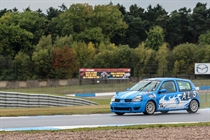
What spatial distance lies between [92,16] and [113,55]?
28168 mm

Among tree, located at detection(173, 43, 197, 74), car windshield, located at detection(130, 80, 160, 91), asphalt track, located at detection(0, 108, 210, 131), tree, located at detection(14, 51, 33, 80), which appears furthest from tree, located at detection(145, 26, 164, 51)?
asphalt track, located at detection(0, 108, 210, 131)

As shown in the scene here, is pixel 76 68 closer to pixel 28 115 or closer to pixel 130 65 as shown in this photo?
pixel 130 65

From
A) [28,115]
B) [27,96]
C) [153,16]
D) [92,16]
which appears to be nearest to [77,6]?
[92,16]

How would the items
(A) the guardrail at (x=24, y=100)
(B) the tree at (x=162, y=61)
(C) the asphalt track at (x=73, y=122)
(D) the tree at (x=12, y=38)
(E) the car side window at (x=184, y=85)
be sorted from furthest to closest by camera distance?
(D) the tree at (x=12, y=38) → (B) the tree at (x=162, y=61) → (A) the guardrail at (x=24, y=100) → (E) the car side window at (x=184, y=85) → (C) the asphalt track at (x=73, y=122)

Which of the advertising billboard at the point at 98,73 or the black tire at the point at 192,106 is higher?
the advertising billboard at the point at 98,73

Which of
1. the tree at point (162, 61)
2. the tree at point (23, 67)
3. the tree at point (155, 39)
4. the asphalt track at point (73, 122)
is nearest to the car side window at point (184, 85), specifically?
the asphalt track at point (73, 122)

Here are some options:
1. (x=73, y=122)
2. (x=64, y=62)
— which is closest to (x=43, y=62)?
(x=64, y=62)

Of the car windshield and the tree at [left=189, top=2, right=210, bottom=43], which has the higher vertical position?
the tree at [left=189, top=2, right=210, bottom=43]

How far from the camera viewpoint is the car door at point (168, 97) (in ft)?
62.4

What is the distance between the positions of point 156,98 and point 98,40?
87.3 metres

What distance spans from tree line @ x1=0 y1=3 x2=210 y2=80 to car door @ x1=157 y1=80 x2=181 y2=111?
5388 centimetres

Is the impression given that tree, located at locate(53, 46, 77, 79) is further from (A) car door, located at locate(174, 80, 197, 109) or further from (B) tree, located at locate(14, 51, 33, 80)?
(A) car door, located at locate(174, 80, 197, 109)

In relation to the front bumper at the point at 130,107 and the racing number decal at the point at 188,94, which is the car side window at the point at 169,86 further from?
the front bumper at the point at 130,107

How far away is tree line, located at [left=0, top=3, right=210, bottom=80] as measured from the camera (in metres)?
81.8
